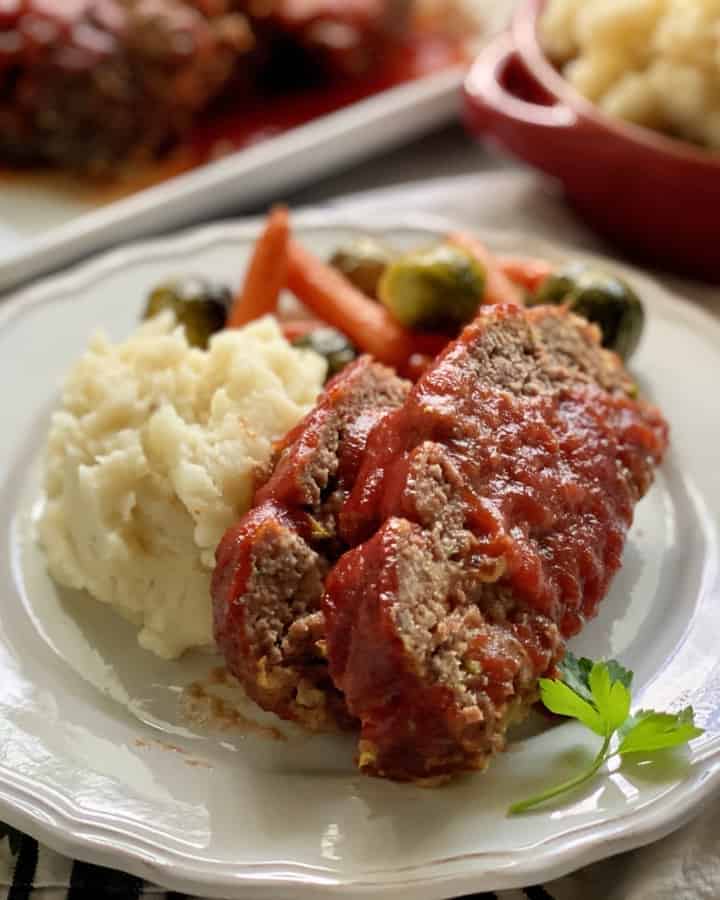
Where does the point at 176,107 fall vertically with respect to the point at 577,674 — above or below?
below

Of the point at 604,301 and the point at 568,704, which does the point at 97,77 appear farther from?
the point at 568,704

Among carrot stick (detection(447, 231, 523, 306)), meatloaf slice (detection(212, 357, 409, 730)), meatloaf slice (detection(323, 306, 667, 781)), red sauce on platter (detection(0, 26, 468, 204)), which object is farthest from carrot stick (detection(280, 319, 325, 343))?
red sauce on platter (detection(0, 26, 468, 204))

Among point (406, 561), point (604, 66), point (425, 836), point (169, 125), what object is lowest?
point (169, 125)

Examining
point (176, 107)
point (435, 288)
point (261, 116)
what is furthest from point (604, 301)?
point (261, 116)

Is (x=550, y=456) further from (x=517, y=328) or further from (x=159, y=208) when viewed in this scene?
(x=159, y=208)

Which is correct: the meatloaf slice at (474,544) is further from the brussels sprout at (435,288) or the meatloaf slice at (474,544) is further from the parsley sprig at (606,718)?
the brussels sprout at (435,288)

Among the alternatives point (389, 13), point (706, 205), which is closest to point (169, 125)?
point (389, 13)

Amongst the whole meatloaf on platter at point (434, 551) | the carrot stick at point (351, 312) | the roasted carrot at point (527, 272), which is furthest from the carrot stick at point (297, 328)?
the whole meatloaf on platter at point (434, 551)

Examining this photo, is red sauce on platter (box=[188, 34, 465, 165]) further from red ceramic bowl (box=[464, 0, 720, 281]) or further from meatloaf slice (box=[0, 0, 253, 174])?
red ceramic bowl (box=[464, 0, 720, 281])
